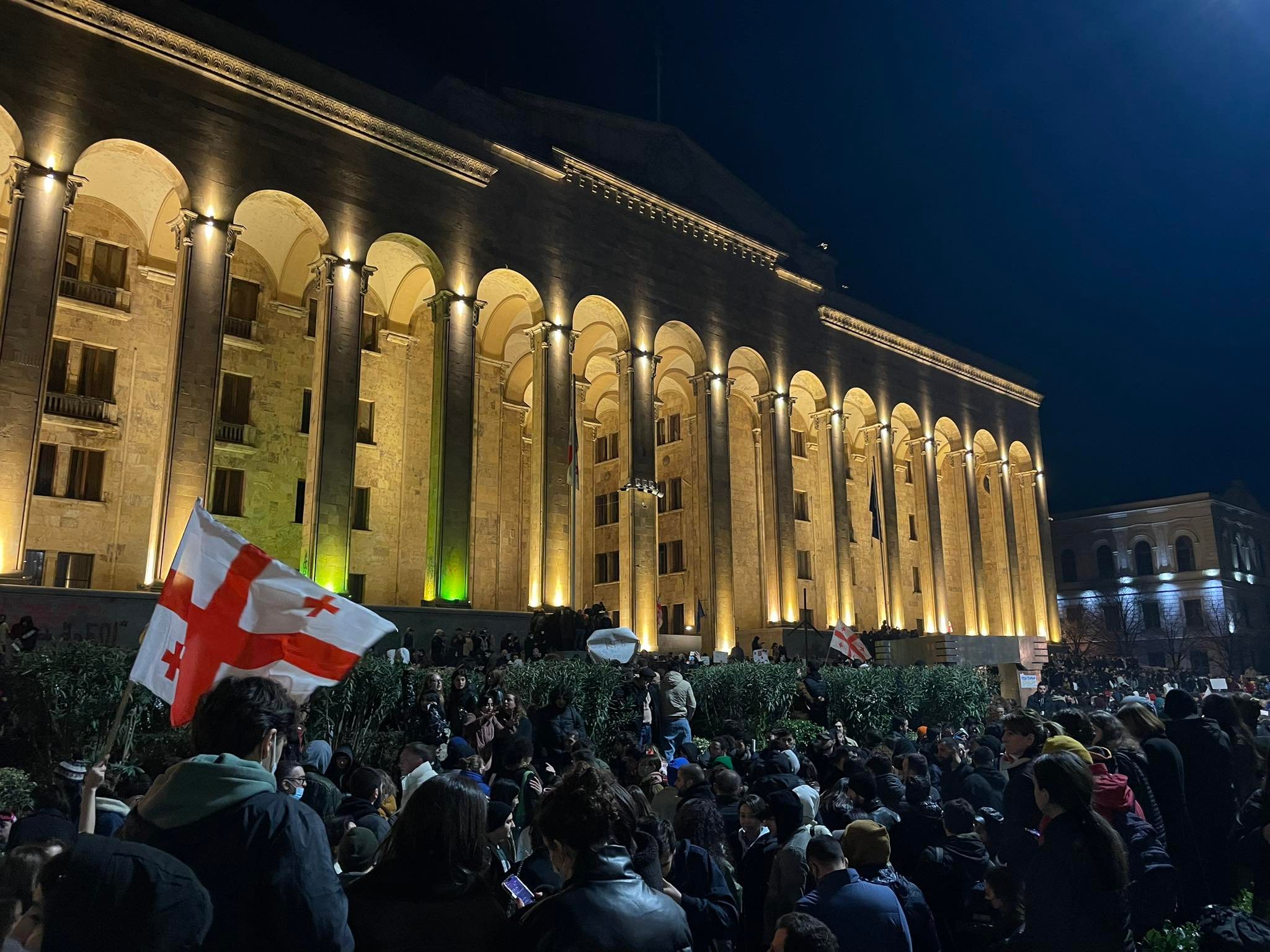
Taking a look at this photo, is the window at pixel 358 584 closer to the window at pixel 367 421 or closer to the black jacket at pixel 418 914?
the window at pixel 367 421

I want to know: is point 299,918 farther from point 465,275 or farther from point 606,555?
point 606,555

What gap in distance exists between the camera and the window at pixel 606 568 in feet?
137

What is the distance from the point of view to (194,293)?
23.1m

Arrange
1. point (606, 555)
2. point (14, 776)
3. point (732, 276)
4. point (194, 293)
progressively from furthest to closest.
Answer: point (606, 555), point (732, 276), point (194, 293), point (14, 776)

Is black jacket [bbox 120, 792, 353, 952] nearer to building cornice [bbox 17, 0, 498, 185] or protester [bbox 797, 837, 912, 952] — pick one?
protester [bbox 797, 837, 912, 952]

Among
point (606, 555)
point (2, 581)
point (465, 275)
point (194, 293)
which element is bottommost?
point (2, 581)

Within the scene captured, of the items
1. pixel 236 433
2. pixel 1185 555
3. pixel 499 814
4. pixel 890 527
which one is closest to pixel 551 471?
pixel 236 433

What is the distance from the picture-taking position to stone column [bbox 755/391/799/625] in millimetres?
34625

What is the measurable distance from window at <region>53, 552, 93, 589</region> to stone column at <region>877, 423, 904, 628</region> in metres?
28.9

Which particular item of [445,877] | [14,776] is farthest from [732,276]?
[445,877]

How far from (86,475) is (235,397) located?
4.81 meters

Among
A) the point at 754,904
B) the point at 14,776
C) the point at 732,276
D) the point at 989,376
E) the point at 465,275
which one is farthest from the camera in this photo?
the point at 989,376

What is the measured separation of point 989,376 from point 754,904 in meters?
47.0

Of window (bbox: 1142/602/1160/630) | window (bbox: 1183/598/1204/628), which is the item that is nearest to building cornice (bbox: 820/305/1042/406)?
window (bbox: 1142/602/1160/630)
